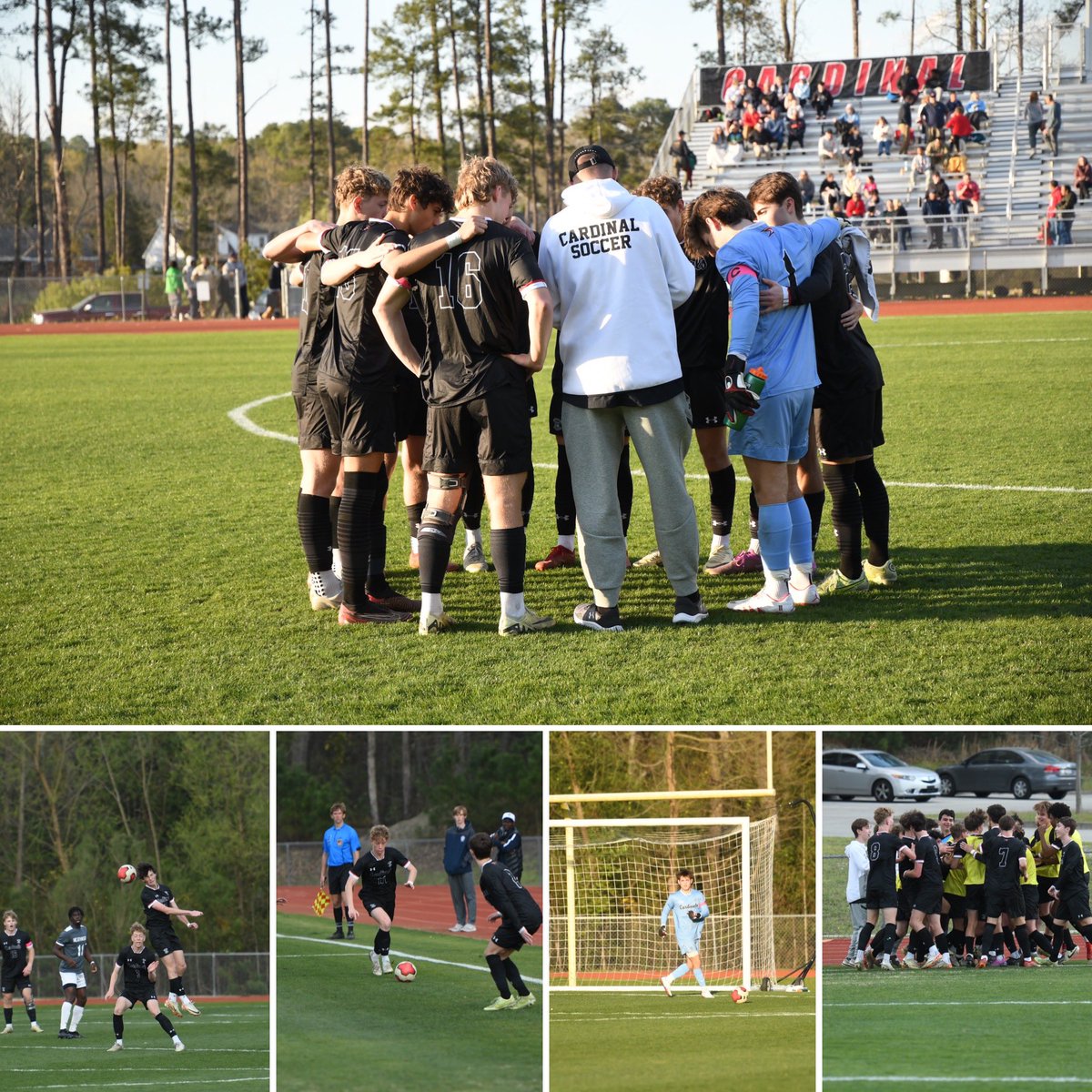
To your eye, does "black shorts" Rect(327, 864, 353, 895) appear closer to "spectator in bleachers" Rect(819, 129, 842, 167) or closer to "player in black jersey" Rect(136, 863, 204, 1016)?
"player in black jersey" Rect(136, 863, 204, 1016)

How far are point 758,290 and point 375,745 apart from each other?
11.4ft

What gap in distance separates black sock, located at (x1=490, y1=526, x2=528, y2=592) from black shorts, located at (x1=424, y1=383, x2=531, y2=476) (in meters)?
0.28

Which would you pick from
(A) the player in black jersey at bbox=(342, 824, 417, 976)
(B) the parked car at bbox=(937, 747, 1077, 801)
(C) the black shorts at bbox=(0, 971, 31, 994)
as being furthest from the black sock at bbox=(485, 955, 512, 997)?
(C) the black shorts at bbox=(0, 971, 31, 994)

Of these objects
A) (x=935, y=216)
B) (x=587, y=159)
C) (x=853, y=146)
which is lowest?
(x=587, y=159)

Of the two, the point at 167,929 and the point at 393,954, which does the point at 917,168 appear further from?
the point at 393,954

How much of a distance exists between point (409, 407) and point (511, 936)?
4068mm

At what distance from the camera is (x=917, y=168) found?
129 feet

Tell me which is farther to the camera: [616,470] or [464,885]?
[616,470]

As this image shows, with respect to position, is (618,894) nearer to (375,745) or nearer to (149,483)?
(375,745)

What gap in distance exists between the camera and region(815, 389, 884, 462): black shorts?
6.47 meters

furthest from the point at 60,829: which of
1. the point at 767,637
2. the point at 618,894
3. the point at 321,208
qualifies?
the point at 321,208

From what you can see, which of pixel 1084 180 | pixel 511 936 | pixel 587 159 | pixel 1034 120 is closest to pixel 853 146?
pixel 1034 120

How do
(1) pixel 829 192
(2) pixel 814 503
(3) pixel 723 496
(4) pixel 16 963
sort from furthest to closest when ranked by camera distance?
(1) pixel 829 192
(3) pixel 723 496
(2) pixel 814 503
(4) pixel 16 963

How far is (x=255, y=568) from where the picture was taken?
24.9ft
